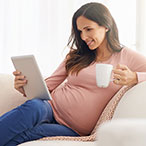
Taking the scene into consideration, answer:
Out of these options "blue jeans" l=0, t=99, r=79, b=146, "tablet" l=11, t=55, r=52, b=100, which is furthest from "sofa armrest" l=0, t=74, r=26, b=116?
"blue jeans" l=0, t=99, r=79, b=146

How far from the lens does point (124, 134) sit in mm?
450

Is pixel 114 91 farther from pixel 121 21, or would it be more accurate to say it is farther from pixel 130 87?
pixel 121 21

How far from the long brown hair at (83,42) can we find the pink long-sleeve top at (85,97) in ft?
0.19

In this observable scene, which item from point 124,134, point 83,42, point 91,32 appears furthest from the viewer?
point 83,42

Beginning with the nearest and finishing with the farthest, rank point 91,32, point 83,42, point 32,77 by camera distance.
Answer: point 32,77
point 91,32
point 83,42

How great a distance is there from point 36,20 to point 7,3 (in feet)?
1.16

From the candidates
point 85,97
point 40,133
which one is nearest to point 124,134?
point 40,133

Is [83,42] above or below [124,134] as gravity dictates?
below

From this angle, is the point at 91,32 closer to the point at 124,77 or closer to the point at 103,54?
the point at 103,54

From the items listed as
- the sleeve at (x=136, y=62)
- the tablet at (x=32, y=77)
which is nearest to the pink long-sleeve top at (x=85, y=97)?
the sleeve at (x=136, y=62)

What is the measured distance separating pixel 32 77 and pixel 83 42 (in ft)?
1.48

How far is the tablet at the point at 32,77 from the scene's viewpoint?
4.63 ft

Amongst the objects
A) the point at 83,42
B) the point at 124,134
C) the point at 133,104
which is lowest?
the point at 133,104

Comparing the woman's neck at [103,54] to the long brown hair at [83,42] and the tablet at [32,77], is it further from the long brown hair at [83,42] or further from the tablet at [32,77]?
the tablet at [32,77]
